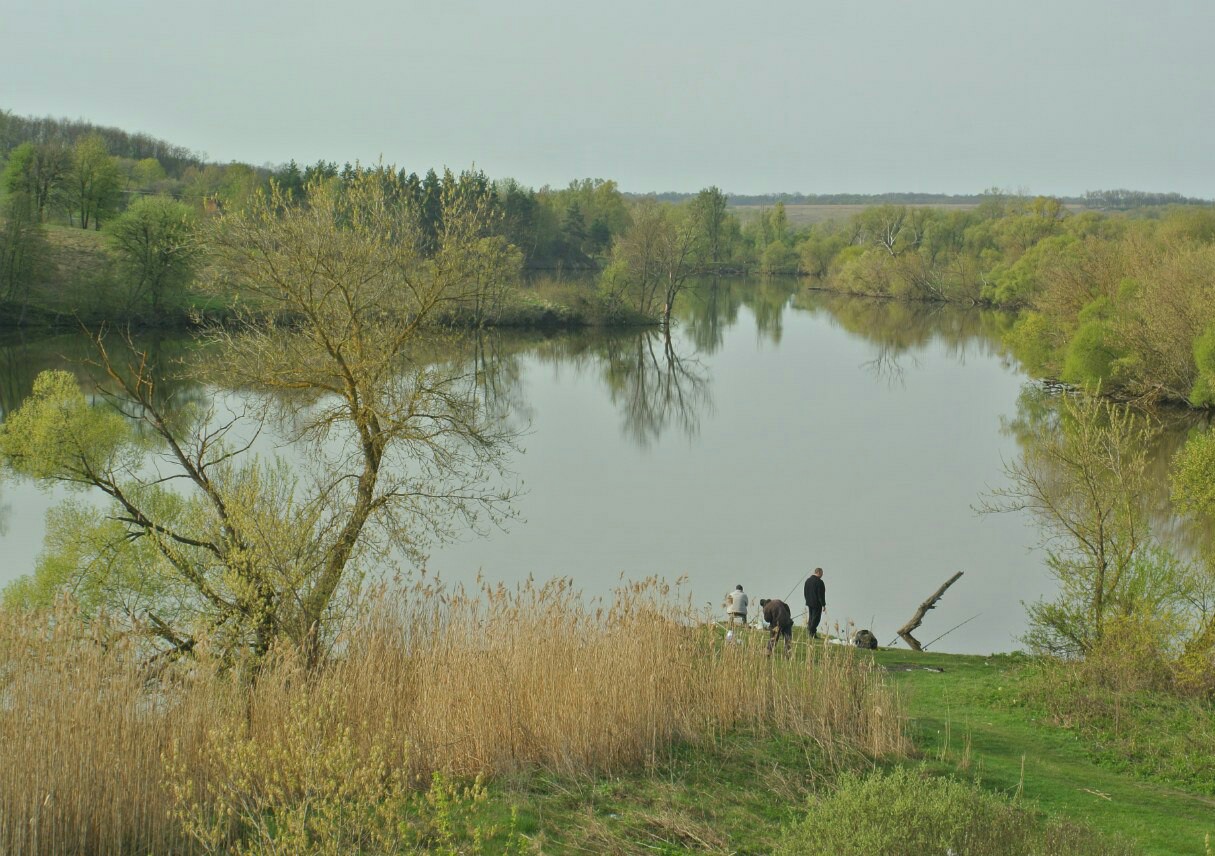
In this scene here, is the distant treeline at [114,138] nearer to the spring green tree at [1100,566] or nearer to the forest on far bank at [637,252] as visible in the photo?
the forest on far bank at [637,252]

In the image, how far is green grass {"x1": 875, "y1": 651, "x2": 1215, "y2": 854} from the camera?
8773 mm

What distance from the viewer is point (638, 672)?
911 centimetres

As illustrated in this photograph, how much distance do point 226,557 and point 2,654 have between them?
5.53 meters

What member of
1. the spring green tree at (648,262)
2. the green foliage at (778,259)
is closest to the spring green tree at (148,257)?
the spring green tree at (648,262)

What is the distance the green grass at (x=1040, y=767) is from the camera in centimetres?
877

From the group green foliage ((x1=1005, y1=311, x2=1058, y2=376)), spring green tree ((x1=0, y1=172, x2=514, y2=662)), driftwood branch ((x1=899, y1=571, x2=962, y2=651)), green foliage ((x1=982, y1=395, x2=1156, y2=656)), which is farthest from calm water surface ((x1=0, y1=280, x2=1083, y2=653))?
spring green tree ((x1=0, y1=172, x2=514, y2=662))

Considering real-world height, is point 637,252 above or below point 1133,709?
above

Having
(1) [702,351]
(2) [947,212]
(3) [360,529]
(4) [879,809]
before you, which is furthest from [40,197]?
(2) [947,212]

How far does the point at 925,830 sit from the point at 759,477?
24.9 metres

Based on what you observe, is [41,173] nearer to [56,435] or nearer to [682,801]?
[56,435]

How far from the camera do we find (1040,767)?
10.3 metres

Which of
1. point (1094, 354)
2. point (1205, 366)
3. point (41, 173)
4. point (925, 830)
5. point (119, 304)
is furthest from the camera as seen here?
point (41, 173)

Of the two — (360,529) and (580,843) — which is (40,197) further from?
(580,843)

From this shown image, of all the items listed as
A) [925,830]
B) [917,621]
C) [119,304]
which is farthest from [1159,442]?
[119,304]
